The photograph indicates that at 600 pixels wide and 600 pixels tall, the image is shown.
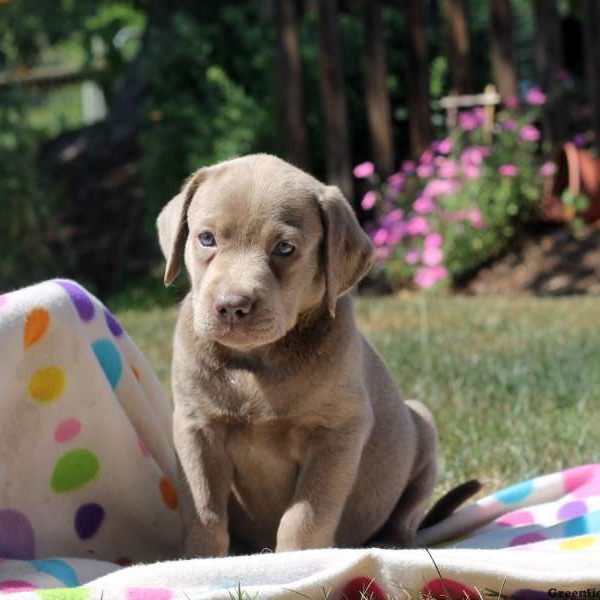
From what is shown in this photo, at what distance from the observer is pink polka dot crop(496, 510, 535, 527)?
11.3ft

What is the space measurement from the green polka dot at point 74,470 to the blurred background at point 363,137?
10.9 ft

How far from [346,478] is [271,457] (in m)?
0.20

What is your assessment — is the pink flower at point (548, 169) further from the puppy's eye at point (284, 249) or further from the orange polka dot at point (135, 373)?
A: the puppy's eye at point (284, 249)

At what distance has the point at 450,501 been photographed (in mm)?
3498

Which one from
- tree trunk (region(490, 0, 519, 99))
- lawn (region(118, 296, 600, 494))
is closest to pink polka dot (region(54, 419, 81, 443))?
lawn (region(118, 296, 600, 494))

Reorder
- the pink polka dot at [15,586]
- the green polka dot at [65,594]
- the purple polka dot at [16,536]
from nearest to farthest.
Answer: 1. the green polka dot at [65,594]
2. the pink polka dot at [15,586]
3. the purple polka dot at [16,536]

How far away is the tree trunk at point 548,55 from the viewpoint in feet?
29.8

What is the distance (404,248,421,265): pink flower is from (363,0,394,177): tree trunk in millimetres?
897

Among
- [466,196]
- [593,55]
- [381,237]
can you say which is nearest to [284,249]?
[381,237]

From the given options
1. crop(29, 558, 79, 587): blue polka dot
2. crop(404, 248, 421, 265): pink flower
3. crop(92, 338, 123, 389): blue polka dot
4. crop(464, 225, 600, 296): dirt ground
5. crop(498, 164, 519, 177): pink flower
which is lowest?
crop(464, 225, 600, 296): dirt ground

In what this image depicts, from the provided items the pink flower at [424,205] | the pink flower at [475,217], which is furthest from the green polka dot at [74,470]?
the pink flower at [475,217]

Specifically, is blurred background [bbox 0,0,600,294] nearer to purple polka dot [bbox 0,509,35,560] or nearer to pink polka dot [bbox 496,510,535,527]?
pink polka dot [bbox 496,510,535,527]

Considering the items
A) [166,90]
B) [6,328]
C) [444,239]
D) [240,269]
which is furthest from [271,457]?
[166,90]

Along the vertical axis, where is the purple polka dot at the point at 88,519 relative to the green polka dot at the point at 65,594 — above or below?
below
